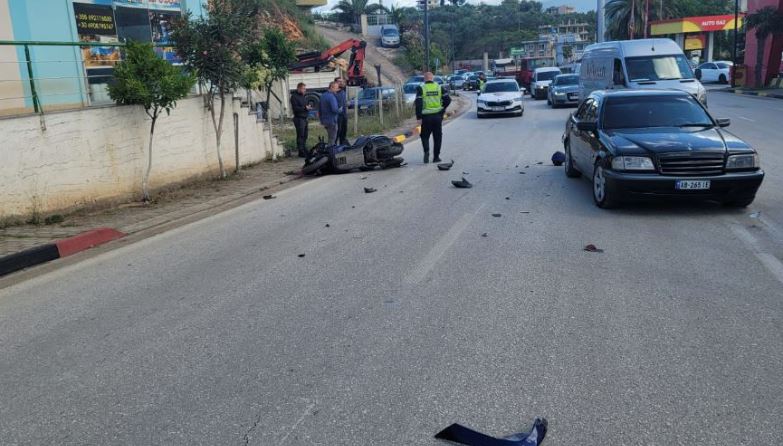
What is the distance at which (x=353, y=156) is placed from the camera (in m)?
15.4

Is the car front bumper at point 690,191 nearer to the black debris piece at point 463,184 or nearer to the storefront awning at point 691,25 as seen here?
the black debris piece at point 463,184

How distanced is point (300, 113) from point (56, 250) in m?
9.61

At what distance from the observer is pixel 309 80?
3588 cm

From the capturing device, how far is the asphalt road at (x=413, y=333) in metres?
4.02

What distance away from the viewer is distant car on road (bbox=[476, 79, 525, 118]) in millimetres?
28781

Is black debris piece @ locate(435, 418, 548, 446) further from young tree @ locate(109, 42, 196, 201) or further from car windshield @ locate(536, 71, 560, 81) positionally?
car windshield @ locate(536, 71, 560, 81)

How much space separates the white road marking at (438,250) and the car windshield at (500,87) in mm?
21044

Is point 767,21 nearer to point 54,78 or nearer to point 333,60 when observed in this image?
point 333,60

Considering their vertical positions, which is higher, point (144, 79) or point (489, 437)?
point (144, 79)

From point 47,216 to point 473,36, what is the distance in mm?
119670

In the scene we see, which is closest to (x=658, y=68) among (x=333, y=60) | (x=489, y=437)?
(x=489, y=437)

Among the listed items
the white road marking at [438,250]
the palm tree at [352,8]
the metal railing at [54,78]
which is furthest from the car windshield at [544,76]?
the palm tree at [352,8]

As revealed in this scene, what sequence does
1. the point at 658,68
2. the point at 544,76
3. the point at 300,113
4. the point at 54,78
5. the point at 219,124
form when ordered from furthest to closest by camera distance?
the point at 544,76 < the point at 658,68 < the point at 300,113 < the point at 219,124 < the point at 54,78

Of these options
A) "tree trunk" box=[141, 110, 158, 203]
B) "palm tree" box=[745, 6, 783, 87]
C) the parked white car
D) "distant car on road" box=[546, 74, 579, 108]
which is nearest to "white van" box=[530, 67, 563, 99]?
"distant car on road" box=[546, 74, 579, 108]
